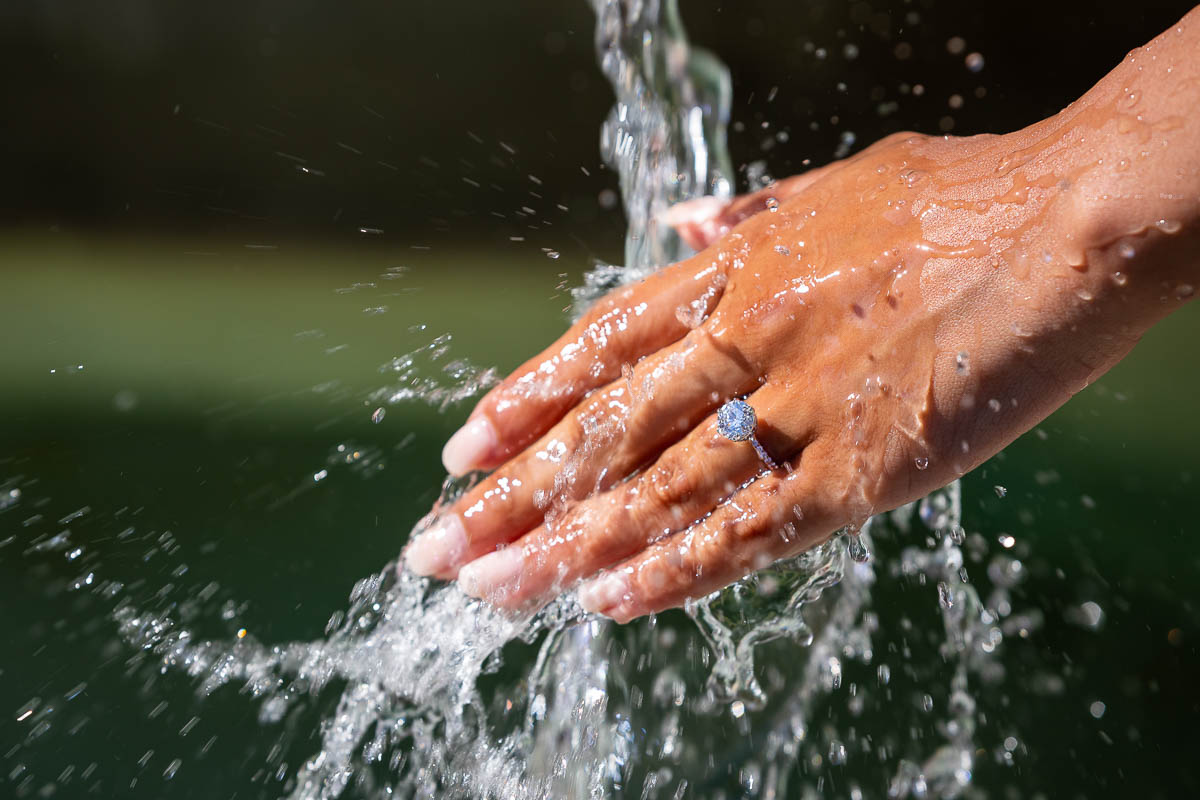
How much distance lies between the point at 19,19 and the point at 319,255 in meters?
0.94

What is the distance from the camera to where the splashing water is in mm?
965

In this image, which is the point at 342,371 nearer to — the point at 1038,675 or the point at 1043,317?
the point at 1038,675

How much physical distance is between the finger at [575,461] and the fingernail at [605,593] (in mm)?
69

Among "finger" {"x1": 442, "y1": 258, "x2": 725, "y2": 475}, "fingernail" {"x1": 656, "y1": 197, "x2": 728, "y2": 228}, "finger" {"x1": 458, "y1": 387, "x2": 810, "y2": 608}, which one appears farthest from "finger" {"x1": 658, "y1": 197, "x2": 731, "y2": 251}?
"finger" {"x1": 458, "y1": 387, "x2": 810, "y2": 608}

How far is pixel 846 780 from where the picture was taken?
3.57ft

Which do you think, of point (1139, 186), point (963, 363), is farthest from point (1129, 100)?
point (963, 363)

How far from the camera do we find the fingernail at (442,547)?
2.56ft

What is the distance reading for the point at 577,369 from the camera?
0.81 metres

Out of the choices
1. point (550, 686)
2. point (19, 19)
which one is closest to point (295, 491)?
point (550, 686)

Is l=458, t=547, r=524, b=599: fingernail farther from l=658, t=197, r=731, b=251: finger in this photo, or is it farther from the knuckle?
l=658, t=197, r=731, b=251: finger

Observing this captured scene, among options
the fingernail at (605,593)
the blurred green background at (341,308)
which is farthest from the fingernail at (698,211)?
the blurred green background at (341,308)

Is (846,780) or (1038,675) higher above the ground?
(846,780)

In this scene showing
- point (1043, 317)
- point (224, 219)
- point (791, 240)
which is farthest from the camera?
point (224, 219)

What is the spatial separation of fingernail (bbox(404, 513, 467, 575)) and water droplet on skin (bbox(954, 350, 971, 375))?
39 centimetres
